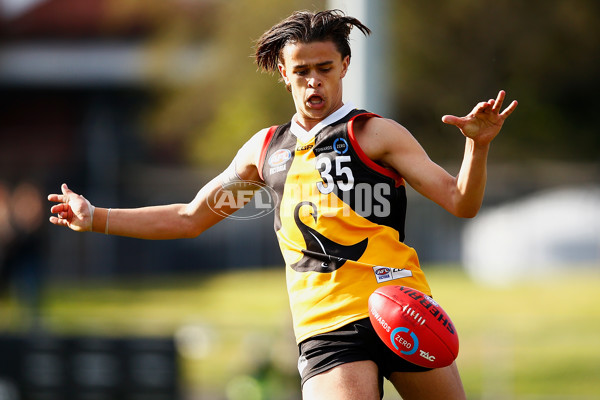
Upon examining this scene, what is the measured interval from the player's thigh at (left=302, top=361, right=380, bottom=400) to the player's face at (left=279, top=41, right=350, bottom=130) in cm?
114

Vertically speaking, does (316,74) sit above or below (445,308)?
above

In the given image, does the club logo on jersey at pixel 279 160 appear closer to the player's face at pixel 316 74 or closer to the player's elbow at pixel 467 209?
the player's face at pixel 316 74

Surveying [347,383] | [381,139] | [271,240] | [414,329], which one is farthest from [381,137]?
[271,240]

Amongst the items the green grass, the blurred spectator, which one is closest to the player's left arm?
the green grass

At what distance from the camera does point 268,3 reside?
2100 centimetres

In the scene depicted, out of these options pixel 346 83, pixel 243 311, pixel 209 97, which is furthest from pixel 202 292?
pixel 346 83

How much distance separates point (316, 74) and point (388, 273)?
3.06 ft

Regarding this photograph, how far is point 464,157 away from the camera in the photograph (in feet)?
13.5

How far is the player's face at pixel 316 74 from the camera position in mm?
4398

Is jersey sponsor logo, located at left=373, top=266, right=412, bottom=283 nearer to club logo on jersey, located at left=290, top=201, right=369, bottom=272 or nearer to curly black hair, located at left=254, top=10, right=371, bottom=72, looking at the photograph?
club logo on jersey, located at left=290, top=201, right=369, bottom=272

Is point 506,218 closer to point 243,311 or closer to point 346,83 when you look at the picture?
point 243,311

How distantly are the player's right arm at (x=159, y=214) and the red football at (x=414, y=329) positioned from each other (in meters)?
1.06

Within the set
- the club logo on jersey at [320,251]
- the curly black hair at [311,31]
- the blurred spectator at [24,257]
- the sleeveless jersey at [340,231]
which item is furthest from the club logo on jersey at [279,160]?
the blurred spectator at [24,257]

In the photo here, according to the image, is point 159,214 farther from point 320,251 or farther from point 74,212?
point 320,251
